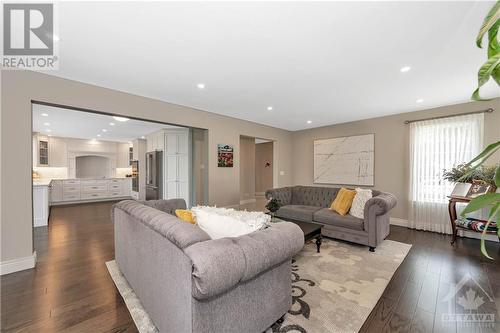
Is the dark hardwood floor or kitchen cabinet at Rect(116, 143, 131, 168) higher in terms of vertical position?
kitchen cabinet at Rect(116, 143, 131, 168)

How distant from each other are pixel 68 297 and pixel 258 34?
3.20 m

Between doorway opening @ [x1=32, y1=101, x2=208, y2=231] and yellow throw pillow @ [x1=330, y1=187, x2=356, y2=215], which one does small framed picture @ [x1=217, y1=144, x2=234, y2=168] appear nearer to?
doorway opening @ [x1=32, y1=101, x2=208, y2=231]

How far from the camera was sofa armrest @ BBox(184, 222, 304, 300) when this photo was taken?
118 cm

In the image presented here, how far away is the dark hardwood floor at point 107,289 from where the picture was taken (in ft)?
5.83

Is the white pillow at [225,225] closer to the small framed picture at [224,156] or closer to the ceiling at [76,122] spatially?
the small framed picture at [224,156]

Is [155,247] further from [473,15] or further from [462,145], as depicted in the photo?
[462,145]

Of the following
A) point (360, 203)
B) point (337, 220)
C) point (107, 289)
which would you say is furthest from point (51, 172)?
point (360, 203)

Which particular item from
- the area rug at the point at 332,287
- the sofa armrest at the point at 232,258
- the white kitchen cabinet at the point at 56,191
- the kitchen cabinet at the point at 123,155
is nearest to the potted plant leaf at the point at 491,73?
the sofa armrest at the point at 232,258

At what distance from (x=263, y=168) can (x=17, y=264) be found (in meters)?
7.23

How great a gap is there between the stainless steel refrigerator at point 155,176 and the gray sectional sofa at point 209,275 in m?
4.23

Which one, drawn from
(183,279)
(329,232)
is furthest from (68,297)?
(329,232)

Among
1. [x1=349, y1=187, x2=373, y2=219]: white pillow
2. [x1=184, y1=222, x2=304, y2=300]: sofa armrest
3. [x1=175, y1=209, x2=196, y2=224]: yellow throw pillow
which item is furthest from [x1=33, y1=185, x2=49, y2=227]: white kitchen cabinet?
[x1=349, y1=187, x2=373, y2=219]: white pillow

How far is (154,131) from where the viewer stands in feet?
21.3

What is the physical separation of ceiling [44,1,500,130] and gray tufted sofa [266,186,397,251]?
5.99ft
